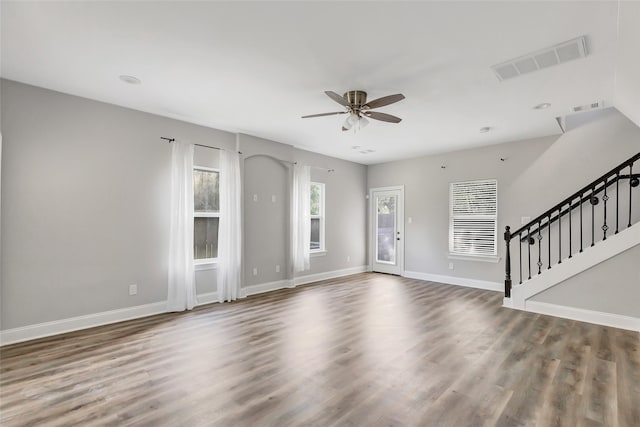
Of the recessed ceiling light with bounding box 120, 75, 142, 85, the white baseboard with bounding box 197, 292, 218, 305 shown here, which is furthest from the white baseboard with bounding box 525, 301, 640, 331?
the recessed ceiling light with bounding box 120, 75, 142, 85

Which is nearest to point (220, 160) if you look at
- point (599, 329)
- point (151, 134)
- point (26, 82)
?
point (151, 134)

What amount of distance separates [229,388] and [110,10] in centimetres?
303

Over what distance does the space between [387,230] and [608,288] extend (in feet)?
14.5

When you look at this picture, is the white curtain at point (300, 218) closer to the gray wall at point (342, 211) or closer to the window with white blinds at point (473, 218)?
the gray wall at point (342, 211)

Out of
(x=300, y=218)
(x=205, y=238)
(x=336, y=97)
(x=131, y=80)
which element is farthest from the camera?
(x=300, y=218)

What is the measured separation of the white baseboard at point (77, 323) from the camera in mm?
3479

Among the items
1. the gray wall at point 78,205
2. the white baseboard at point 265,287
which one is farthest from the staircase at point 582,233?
the gray wall at point 78,205

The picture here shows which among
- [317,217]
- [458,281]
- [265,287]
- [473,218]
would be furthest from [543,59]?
[265,287]

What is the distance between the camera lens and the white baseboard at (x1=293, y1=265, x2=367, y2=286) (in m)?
6.66

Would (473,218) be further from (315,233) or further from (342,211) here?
(315,233)

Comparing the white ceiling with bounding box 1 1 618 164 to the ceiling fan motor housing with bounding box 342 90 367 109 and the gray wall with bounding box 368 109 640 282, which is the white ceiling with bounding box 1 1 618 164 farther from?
the gray wall with bounding box 368 109 640 282

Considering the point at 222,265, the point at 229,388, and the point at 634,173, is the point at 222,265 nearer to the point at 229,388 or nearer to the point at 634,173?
the point at 229,388

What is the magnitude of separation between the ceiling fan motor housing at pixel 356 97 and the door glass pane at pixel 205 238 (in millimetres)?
3031

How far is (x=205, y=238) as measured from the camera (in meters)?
5.22
